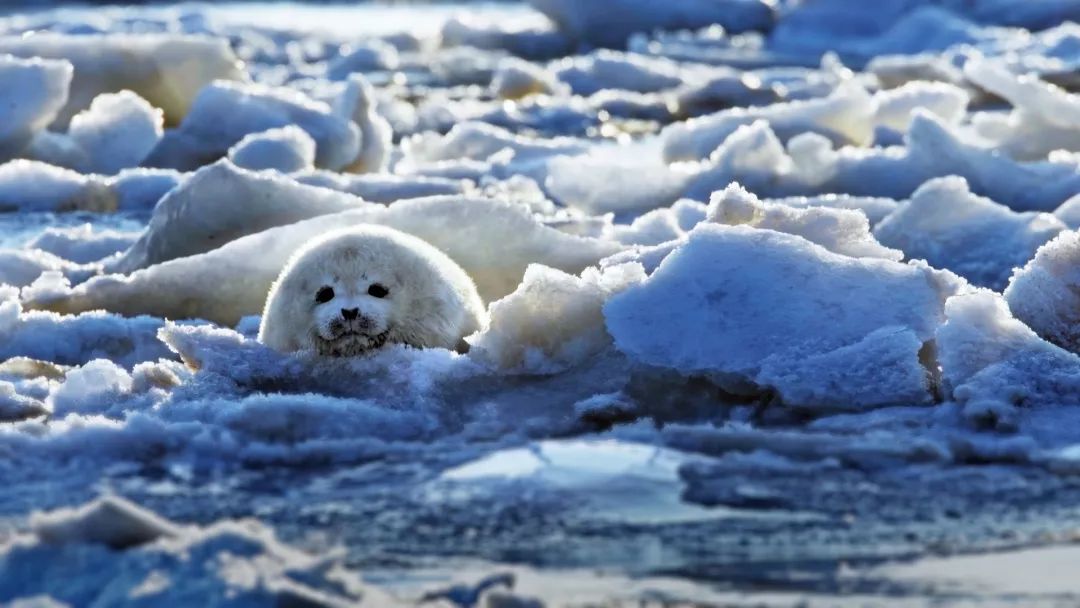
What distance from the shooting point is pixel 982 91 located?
1156 cm

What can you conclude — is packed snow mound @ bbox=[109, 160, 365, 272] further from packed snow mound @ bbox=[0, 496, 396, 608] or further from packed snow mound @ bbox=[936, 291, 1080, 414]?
packed snow mound @ bbox=[0, 496, 396, 608]

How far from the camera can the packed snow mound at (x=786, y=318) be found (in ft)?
11.6

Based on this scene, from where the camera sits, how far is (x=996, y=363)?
353 cm

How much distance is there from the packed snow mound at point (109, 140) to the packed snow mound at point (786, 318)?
15.9 ft

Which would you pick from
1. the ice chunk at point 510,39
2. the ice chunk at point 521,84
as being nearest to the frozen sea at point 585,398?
the ice chunk at point 521,84

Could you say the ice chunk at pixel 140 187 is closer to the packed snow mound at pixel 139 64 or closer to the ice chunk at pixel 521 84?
the packed snow mound at pixel 139 64

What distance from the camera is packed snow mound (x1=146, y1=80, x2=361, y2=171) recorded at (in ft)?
27.0

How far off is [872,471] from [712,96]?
29.4ft

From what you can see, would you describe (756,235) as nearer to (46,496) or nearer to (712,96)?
(46,496)

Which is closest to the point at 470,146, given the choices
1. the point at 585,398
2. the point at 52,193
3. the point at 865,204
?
the point at 52,193

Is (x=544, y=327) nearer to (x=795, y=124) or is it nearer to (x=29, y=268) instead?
(x=29, y=268)

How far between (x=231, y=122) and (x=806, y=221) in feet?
16.0

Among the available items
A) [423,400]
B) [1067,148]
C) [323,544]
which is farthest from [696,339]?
[1067,148]

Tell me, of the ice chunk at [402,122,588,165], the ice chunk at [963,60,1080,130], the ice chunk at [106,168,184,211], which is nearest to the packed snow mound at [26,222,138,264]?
the ice chunk at [106,168,184,211]
